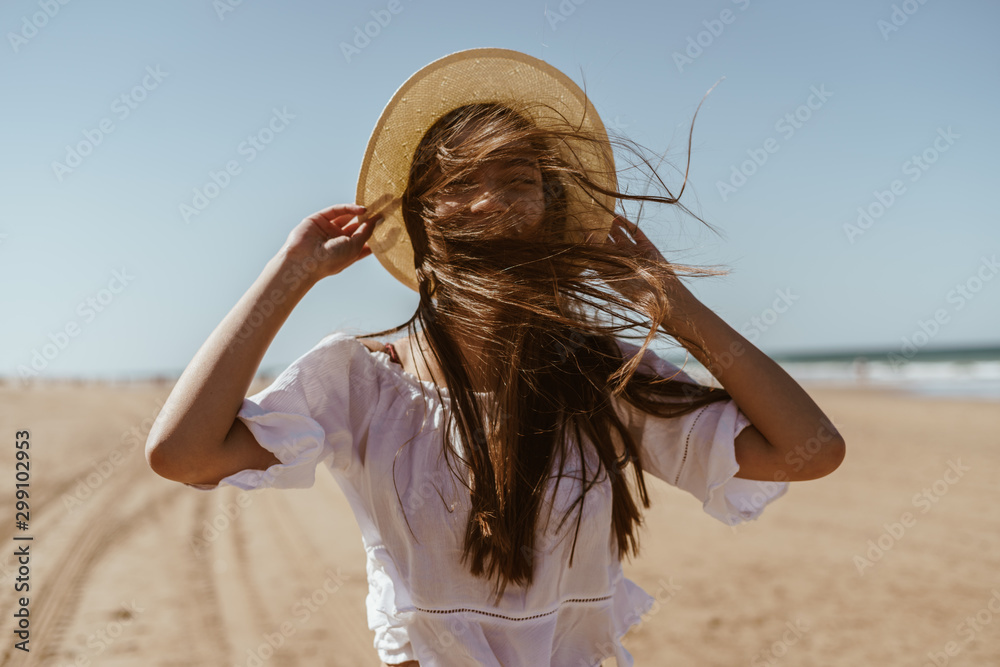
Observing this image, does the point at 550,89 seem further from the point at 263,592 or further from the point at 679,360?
the point at 263,592

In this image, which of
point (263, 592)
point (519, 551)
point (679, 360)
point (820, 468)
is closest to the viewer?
point (519, 551)

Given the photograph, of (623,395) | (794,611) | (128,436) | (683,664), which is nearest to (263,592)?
(683,664)

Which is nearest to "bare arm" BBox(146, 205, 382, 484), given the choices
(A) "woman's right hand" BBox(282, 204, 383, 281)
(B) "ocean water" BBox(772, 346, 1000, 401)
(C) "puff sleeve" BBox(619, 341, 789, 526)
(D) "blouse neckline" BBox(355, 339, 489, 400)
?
(A) "woman's right hand" BBox(282, 204, 383, 281)

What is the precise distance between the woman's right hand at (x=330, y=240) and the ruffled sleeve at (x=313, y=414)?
0.19 m

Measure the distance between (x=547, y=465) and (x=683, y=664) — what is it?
3.61m

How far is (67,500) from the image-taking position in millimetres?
8180

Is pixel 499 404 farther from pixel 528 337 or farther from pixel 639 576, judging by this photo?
pixel 639 576

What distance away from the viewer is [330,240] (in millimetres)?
1706

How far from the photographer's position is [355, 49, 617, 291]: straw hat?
177cm

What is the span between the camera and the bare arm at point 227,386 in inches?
54.0

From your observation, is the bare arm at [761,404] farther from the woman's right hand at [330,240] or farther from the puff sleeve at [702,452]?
the woman's right hand at [330,240]

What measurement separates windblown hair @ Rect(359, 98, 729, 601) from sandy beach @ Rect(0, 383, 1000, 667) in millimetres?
659

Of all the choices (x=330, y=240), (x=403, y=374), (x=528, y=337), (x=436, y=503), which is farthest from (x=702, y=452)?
(x=330, y=240)

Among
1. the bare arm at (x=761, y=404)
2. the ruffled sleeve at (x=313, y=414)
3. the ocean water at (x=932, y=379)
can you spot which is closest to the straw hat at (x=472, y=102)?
the bare arm at (x=761, y=404)
